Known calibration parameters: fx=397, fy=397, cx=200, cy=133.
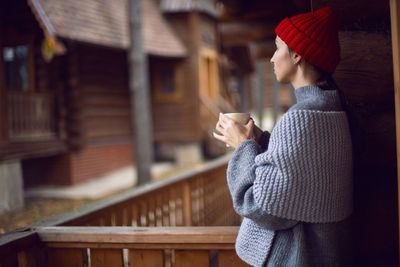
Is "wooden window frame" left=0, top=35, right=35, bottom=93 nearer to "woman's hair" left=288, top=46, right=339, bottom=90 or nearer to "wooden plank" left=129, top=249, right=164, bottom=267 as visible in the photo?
"wooden plank" left=129, top=249, right=164, bottom=267

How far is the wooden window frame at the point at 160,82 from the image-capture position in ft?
46.6

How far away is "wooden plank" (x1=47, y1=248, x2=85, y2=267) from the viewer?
2088mm

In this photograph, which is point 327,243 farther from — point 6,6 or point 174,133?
point 174,133

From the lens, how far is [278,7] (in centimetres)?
547

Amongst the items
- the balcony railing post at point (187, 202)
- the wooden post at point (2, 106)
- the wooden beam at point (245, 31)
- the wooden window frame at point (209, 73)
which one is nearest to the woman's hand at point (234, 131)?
the balcony railing post at point (187, 202)

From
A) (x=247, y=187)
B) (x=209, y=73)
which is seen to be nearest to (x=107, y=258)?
(x=247, y=187)

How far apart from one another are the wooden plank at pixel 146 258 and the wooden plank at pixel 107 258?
0.07 metres

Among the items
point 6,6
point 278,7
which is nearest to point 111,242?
point 278,7

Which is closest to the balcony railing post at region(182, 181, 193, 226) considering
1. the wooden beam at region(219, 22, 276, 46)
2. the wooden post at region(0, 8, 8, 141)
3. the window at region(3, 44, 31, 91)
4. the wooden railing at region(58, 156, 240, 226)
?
the wooden railing at region(58, 156, 240, 226)

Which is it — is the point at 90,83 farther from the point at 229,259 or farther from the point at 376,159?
the point at 376,159

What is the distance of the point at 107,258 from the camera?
2.07m

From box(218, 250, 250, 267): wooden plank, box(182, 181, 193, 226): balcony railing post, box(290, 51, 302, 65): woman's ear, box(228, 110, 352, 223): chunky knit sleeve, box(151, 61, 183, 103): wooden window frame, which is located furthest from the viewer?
box(151, 61, 183, 103): wooden window frame

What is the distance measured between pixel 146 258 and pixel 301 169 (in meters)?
1.00

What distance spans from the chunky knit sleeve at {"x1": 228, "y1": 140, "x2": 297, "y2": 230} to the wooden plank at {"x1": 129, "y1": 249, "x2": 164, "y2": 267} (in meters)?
0.65
